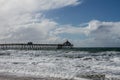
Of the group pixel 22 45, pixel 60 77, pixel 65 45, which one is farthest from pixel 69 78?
pixel 65 45

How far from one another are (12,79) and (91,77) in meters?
4.37

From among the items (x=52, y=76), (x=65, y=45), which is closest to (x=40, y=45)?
(x=65, y=45)

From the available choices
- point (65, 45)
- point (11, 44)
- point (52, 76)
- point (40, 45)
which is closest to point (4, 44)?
point (11, 44)

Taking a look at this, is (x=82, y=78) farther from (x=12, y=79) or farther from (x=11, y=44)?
(x=11, y=44)

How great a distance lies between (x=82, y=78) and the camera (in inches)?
532

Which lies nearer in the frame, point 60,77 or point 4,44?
point 60,77

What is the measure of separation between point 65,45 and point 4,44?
22.7 meters

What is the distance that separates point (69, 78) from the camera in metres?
13.6

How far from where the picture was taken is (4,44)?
8512 centimetres

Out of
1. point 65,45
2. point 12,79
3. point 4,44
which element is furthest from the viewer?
point 65,45

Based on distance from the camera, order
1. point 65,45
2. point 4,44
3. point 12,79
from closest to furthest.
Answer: point 12,79 < point 4,44 < point 65,45

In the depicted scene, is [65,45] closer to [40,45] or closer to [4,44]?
[40,45]

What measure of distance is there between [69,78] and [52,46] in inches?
2995

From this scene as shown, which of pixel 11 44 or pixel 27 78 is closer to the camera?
pixel 27 78
